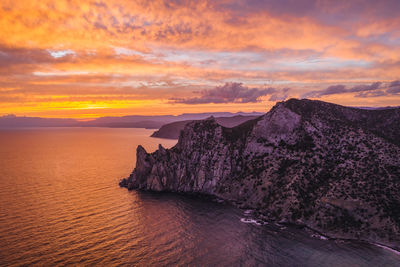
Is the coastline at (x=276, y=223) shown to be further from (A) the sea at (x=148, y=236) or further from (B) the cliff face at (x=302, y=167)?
(A) the sea at (x=148, y=236)

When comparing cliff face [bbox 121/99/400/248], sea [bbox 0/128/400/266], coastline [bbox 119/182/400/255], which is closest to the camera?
sea [bbox 0/128/400/266]

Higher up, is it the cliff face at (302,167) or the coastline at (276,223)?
the cliff face at (302,167)

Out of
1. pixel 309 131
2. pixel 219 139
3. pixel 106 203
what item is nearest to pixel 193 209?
pixel 106 203

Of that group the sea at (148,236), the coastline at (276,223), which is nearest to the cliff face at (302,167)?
the coastline at (276,223)

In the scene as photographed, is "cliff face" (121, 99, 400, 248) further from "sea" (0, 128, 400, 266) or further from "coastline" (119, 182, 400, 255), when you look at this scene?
"sea" (0, 128, 400, 266)

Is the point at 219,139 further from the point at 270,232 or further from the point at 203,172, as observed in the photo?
the point at 270,232

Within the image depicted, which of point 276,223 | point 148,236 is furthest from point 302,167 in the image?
point 148,236

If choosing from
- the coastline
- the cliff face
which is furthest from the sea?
the cliff face

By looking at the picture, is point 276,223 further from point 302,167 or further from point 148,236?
point 148,236
